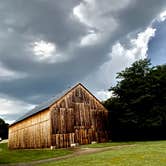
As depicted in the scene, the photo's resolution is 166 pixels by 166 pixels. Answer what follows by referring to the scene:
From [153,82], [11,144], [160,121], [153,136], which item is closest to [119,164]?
[160,121]

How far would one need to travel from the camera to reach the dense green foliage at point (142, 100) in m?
44.0

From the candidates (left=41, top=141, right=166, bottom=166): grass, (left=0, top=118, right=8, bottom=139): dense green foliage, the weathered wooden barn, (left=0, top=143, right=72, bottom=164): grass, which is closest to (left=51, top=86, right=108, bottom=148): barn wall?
the weathered wooden barn

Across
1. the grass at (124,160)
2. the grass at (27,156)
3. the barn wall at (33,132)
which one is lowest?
the grass at (27,156)

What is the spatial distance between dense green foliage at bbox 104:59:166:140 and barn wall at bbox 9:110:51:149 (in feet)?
43.8

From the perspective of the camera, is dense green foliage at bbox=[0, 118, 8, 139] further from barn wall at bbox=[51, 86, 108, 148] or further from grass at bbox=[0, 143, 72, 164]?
grass at bbox=[0, 143, 72, 164]

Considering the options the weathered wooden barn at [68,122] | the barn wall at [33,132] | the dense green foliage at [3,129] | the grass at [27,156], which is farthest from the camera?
the dense green foliage at [3,129]

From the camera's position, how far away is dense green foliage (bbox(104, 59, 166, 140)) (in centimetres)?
4401

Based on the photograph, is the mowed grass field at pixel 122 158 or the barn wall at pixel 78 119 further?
the barn wall at pixel 78 119

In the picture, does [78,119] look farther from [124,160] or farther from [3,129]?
[3,129]

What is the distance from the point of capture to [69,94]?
45.1 metres

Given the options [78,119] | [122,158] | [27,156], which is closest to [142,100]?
[78,119]

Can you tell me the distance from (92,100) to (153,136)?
523 inches

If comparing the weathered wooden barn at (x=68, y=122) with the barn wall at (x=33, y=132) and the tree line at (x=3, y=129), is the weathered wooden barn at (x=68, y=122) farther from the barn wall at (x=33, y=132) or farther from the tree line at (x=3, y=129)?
the tree line at (x=3, y=129)

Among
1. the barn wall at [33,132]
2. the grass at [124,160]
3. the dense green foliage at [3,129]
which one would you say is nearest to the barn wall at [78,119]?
the barn wall at [33,132]
